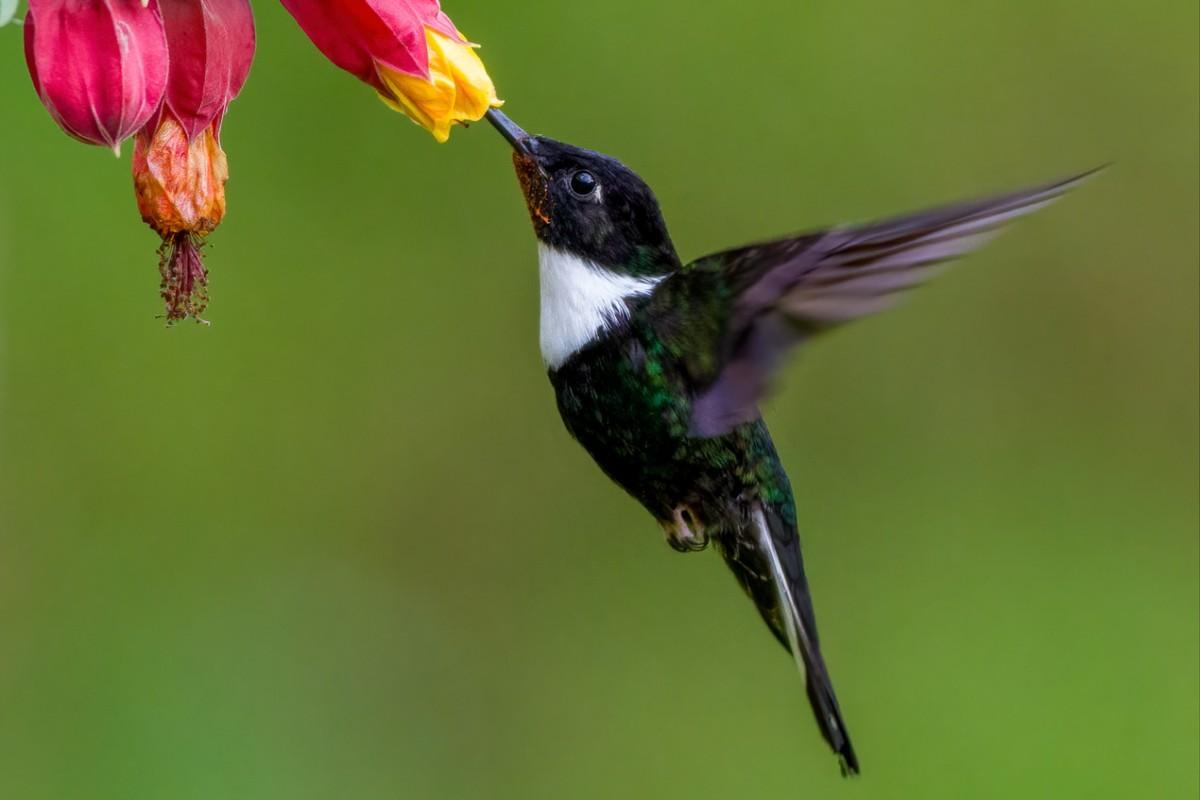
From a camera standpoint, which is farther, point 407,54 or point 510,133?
point 510,133

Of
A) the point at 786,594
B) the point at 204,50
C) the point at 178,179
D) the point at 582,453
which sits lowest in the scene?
the point at 786,594

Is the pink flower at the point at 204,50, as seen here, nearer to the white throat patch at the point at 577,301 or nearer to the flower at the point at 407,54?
the flower at the point at 407,54

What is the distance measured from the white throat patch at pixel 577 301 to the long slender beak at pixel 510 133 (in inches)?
5.0

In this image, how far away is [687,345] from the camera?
1.77 m

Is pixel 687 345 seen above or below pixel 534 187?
below

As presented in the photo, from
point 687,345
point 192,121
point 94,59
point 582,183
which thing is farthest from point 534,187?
point 94,59

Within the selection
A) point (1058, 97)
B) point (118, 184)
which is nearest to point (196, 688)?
point (118, 184)

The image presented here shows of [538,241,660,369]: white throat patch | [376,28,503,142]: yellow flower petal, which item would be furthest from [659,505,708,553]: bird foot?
[376,28,503,142]: yellow flower petal

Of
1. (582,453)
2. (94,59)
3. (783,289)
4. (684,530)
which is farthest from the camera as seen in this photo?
(582,453)

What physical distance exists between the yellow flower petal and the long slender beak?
243mm

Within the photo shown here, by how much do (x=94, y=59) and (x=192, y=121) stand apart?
13 centimetres

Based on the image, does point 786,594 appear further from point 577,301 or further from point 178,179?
point 178,179

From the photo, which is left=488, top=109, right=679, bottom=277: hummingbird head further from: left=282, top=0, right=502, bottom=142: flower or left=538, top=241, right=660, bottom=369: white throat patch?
left=282, top=0, right=502, bottom=142: flower

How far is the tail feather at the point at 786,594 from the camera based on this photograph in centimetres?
195
